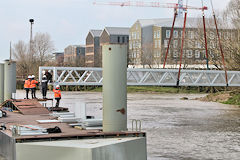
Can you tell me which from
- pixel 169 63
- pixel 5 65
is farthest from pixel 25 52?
pixel 5 65

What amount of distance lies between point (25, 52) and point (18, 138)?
100 metres

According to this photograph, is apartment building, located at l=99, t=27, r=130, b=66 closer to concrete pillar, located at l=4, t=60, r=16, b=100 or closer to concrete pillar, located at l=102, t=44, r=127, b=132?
concrete pillar, located at l=4, t=60, r=16, b=100

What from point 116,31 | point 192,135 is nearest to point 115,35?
point 116,31

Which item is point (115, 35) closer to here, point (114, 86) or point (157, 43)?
point (157, 43)

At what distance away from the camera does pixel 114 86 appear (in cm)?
1611

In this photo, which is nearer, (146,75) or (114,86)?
(114,86)

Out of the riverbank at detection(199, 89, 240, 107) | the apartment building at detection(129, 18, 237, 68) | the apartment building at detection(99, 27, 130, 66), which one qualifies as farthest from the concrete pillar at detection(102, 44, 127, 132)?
the apartment building at detection(99, 27, 130, 66)

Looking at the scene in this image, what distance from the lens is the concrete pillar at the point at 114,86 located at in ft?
52.9

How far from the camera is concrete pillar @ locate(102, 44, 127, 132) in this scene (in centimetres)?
1612

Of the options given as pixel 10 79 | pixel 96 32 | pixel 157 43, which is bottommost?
pixel 10 79

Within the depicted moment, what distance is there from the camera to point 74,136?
15.7 meters

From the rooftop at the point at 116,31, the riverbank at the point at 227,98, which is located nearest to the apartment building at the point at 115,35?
the rooftop at the point at 116,31

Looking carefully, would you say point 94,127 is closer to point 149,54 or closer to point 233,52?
point 233,52

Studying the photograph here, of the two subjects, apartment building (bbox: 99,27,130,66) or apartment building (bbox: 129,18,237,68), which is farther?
apartment building (bbox: 99,27,130,66)
